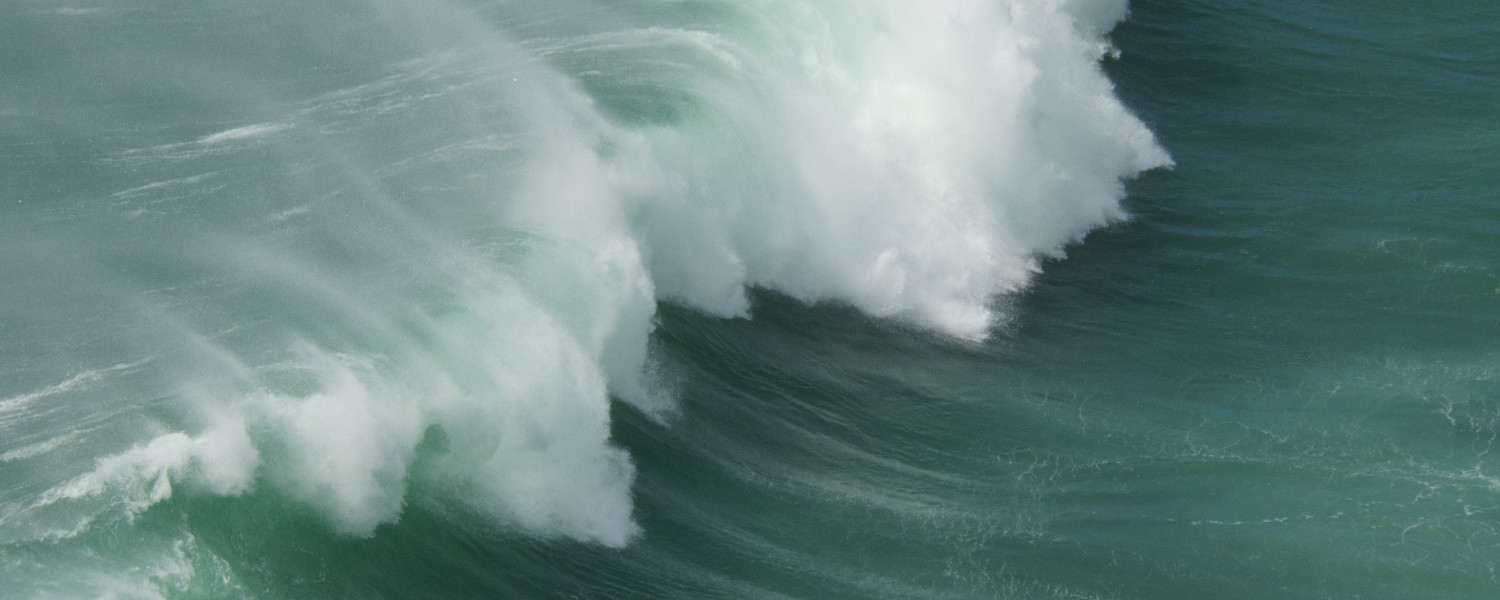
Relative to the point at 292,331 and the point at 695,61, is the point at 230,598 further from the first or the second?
the point at 695,61

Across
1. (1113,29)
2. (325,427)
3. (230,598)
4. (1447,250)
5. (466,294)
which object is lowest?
(230,598)

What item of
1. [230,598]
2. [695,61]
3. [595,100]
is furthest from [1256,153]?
[230,598]

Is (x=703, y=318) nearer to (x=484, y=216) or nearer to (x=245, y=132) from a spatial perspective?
(x=484, y=216)

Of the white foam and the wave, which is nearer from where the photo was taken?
the wave

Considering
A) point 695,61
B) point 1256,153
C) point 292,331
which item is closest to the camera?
point 292,331

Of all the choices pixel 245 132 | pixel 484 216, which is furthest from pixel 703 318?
pixel 245 132
